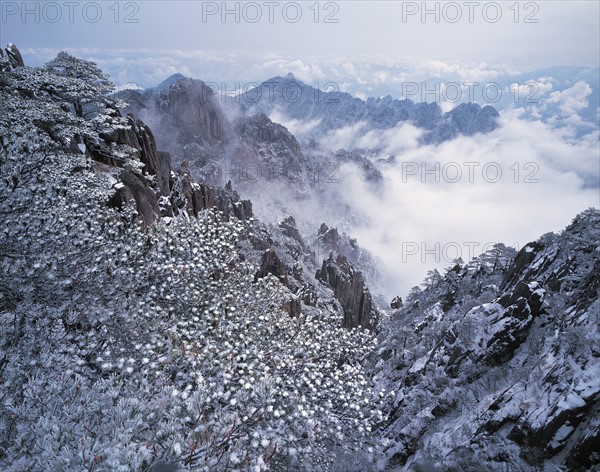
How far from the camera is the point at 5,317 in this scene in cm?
1207

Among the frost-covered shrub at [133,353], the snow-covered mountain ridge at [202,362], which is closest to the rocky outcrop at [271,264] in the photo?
the snow-covered mountain ridge at [202,362]

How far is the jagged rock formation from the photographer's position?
1166 centimetres

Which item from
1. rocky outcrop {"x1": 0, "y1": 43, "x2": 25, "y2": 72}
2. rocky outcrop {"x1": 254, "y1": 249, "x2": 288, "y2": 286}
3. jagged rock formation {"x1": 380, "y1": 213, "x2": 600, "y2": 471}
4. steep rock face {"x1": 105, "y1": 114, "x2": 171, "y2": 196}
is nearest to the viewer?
jagged rock formation {"x1": 380, "y1": 213, "x2": 600, "y2": 471}

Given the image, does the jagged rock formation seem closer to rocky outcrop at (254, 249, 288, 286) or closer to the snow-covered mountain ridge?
the snow-covered mountain ridge

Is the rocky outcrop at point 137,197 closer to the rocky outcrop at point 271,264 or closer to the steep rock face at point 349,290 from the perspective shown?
the rocky outcrop at point 271,264

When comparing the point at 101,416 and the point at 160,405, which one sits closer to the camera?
the point at 101,416

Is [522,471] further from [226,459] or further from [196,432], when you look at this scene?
[196,432]

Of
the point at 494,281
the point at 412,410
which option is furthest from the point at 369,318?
the point at 412,410

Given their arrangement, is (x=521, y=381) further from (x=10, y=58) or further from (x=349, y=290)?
(x=349, y=290)

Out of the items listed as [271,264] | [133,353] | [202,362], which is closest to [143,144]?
[271,264]

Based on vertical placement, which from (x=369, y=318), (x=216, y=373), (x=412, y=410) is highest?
(x=216, y=373)

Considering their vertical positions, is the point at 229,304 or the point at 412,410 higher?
the point at 229,304

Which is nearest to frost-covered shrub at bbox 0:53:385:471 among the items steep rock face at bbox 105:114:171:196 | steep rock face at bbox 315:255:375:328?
steep rock face at bbox 105:114:171:196

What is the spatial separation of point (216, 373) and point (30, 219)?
421 inches
